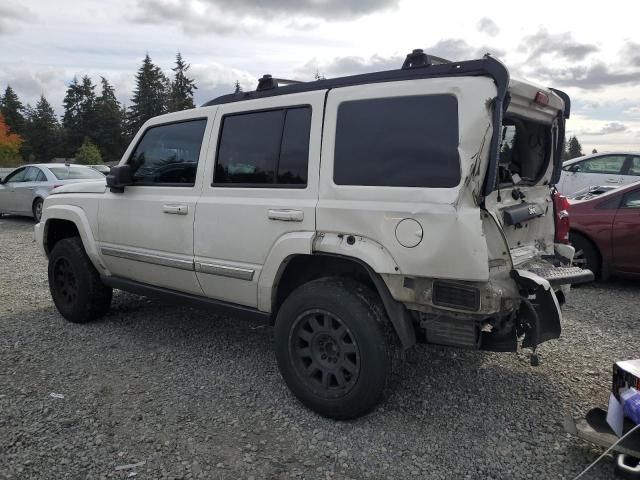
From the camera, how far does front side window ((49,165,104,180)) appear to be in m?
12.3

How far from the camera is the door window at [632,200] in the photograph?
20.5 feet

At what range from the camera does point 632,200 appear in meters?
6.29

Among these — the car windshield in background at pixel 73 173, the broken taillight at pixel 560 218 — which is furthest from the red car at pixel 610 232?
the car windshield in background at pixel 73 173

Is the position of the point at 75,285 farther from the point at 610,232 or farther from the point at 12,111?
the point at 12,111

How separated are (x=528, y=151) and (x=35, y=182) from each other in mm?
11999

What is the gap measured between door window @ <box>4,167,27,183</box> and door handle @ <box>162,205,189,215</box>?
10.8 metres

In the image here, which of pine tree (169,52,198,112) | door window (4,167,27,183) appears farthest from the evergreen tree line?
door window (4,167,27,183)

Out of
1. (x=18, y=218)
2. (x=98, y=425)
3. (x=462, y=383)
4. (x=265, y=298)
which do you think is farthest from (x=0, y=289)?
(x=18, y=218)

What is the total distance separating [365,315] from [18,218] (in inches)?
554

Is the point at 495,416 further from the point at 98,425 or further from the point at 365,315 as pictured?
the point at 98,425

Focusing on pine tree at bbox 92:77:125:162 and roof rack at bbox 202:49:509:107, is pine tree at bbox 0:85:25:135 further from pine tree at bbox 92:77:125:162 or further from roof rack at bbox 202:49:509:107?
roof rack at bbox 202:49:509:107

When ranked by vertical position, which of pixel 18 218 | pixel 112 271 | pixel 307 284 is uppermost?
pixel 307 284

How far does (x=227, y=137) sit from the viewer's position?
3.85 m

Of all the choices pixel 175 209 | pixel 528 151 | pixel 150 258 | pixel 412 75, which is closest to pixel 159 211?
pixel 175 209
